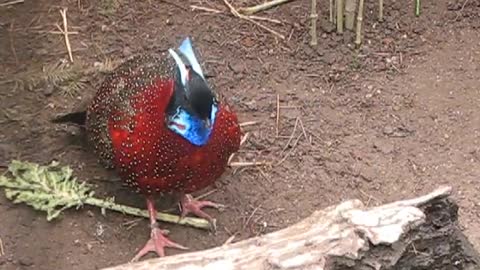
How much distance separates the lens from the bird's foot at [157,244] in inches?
135

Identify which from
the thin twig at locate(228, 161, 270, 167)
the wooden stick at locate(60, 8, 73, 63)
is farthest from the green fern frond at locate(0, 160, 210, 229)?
the wooden stick at locate(60, 8, 73, 63)

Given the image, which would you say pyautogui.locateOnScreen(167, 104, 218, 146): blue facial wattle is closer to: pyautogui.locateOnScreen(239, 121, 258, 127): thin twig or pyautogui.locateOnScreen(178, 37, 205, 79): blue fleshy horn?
pyautogui.locateOnScreen(178, 37, 205, 79): blue fleshy horn

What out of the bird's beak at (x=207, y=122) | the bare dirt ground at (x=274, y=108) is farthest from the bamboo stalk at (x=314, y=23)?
the bird's beak at (x=207, y=122)

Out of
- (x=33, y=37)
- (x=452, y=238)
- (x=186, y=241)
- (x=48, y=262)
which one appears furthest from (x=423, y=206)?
(x=33, y=37)

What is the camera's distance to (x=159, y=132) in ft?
10.6

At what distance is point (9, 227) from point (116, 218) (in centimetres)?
35

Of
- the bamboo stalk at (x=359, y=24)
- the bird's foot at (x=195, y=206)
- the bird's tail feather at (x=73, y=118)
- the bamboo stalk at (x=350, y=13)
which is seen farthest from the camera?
the bamboo stalk at (x=350, y=13)

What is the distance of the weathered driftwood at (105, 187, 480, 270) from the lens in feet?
8.30

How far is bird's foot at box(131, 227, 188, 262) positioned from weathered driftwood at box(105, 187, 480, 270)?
0.76 meters

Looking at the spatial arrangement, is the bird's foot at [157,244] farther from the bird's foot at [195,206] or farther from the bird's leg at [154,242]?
the bird's foot at [195,206]

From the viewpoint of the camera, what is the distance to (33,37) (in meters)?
4.04

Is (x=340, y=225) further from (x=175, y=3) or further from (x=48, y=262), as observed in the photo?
(x=175, y=3)

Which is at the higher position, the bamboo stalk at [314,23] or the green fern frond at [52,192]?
the bamboo stalk at [314,23]

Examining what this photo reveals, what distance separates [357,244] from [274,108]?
1442 mm
